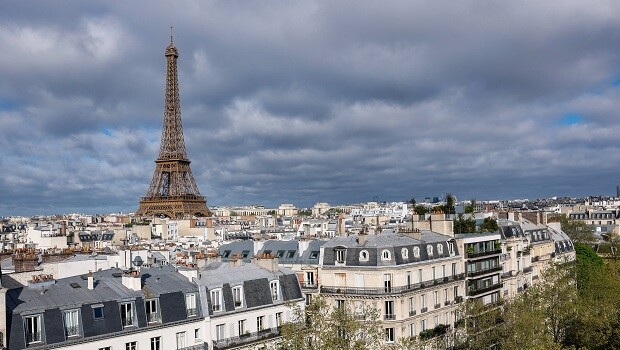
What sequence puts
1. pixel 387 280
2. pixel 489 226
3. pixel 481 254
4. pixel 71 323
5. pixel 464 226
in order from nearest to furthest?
pixel 71 323 → pixel 387 280 → pixel 481 254 → pixel 464 226 → pixel 489 226

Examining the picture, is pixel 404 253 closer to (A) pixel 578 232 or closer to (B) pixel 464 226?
(B) pixel 464 226

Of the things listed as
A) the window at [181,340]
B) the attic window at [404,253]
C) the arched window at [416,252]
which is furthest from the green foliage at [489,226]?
the window at [181,340]

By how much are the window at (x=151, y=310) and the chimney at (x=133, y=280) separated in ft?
2.89

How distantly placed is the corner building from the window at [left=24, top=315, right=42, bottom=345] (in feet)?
66.2

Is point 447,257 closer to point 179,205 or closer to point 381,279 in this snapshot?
point 381,279

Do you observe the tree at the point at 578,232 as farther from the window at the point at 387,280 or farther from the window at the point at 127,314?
the window at the point at 127,314

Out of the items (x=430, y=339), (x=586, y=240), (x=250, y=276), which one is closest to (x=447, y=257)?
(x=430, y=339)

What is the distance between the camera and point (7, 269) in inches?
1580

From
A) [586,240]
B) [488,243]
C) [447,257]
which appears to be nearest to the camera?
[447,257]

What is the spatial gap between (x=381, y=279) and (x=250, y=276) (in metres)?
9.71

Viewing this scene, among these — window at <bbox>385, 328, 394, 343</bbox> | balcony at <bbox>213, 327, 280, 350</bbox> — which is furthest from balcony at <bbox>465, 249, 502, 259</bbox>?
balcony at <bbox>213, 327, 280, 350</bbox>

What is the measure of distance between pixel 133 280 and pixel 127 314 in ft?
6.07

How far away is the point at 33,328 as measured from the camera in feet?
86.0

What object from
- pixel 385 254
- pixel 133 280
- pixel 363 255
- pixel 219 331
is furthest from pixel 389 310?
pixel 133 280
